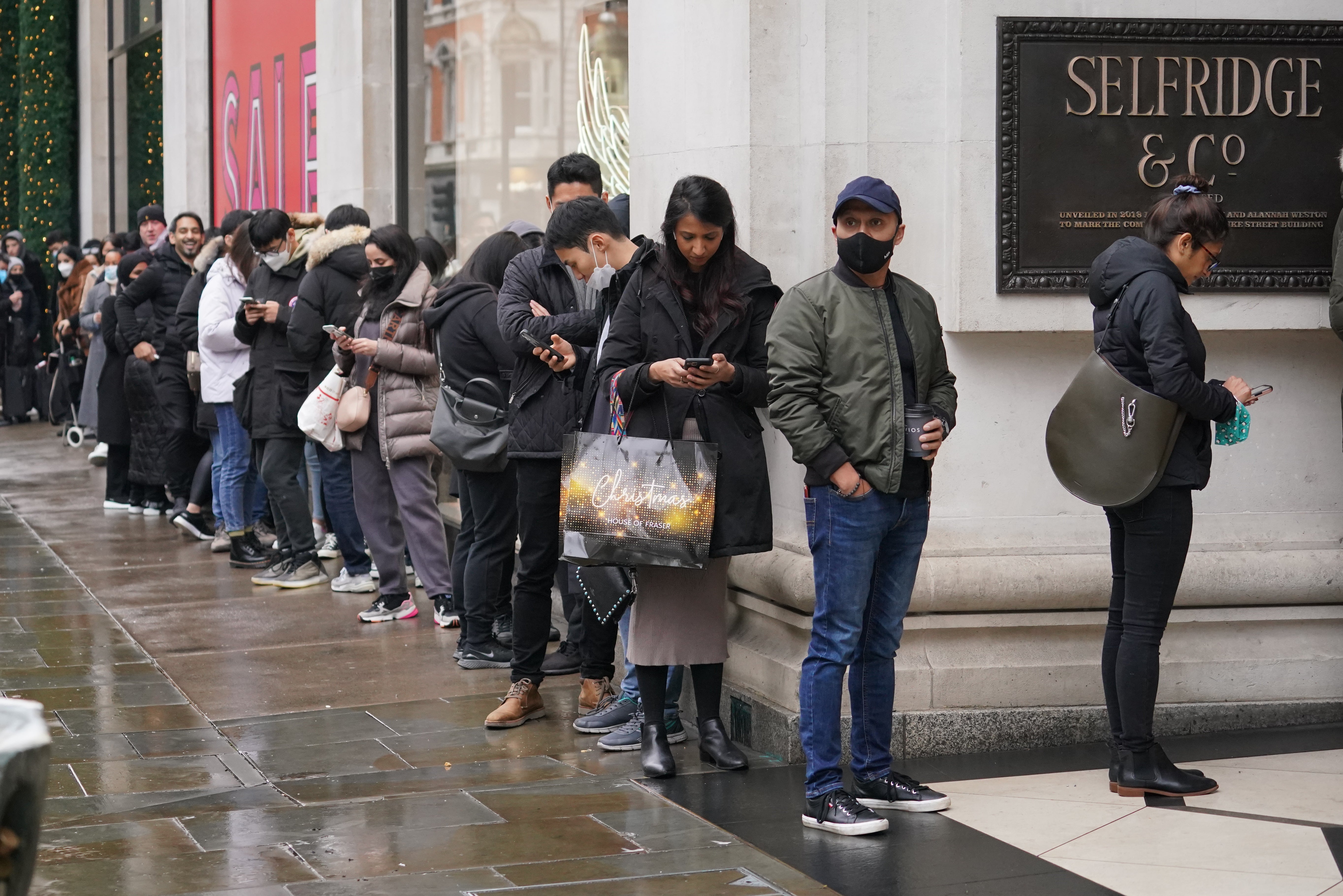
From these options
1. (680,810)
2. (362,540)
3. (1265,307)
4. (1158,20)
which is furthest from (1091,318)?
(362,540)

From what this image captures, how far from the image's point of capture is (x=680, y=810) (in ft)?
17.1

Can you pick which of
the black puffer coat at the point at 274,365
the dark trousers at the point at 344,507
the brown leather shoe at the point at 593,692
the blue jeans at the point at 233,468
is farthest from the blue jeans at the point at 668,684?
the blue jeans at the point at 233,468

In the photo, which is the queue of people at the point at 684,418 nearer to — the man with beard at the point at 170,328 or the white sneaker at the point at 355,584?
the white sneaker at the point at 355,584

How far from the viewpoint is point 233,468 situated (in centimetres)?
1054

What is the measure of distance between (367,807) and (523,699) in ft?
4.01

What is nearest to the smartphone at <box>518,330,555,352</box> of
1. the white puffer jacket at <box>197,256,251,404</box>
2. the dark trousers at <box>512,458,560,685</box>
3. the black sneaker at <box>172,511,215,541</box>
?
the dark trousers at <box>512,458,560,685</box>

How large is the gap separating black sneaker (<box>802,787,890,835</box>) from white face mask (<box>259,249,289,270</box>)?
18.5ft

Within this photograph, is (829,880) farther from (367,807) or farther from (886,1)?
(886,1)

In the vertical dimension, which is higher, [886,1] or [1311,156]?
[886,1]

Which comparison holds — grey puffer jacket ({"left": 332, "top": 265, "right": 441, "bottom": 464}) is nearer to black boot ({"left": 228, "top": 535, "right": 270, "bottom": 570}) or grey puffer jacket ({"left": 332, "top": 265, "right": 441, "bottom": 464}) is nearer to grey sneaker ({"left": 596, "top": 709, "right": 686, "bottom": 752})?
grey sneaker ({"left": 596, "top": 709, "right": 686, "bottom": 752})

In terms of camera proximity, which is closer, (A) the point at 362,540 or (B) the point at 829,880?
(B) the point at 829,880

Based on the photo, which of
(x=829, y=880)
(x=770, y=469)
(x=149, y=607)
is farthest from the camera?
(x=149, y=607)

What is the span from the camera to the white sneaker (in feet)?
31.4

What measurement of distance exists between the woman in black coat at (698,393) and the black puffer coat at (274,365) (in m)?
4.20
